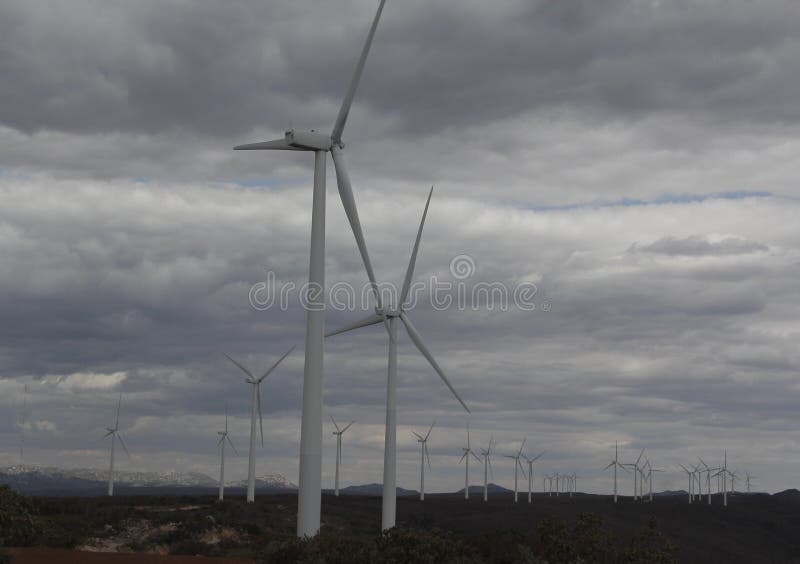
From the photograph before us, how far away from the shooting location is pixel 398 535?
146 ft

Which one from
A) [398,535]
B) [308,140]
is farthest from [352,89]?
[398,535]

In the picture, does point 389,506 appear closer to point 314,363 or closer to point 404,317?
point 404,317

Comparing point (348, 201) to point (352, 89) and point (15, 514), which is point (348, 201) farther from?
point (15, 514)

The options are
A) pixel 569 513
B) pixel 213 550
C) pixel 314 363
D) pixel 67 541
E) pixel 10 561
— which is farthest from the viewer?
pixel 569 513

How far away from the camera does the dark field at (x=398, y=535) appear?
44.2 metres

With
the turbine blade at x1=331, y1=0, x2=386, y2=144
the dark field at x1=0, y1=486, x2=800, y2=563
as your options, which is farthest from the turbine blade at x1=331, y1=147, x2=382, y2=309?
the dark field at x1=0, y1=486, x2=800, y2=563

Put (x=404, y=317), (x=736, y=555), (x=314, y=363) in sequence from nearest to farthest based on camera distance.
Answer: (x=314, y=363) < (x=404, y=317) < (x=736, y=555)

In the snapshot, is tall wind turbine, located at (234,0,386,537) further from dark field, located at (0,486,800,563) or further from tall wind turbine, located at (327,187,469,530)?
tall wind turbine, located at (327,187,469,530)

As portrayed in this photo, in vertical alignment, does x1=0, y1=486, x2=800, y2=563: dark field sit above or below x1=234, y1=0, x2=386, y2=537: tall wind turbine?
below

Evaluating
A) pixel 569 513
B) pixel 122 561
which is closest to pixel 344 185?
pixel 122 561

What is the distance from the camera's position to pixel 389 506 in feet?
271

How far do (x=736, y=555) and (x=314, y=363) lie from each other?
5238 inches

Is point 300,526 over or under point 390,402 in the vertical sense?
under

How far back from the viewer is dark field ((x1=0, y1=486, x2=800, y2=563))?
44188 mm
